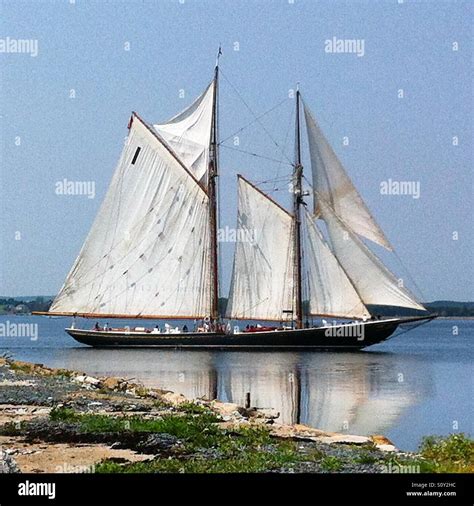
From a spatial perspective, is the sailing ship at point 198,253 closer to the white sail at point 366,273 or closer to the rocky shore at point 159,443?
the white sail at point 366,273

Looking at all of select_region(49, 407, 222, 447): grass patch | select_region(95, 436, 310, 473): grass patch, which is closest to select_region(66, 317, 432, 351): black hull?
select_region(49, 407, 222, 447): grass patch

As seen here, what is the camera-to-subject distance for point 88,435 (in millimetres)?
13000

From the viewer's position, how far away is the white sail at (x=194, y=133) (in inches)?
2271

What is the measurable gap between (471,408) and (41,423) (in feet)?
55.5

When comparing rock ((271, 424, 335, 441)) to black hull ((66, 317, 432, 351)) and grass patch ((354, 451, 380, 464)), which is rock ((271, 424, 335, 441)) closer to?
grass patch ((354, 451, 380, 464))

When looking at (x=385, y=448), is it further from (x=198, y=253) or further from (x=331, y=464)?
(x=198, y=253)

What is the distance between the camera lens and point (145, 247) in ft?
182

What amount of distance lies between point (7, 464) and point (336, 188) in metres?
44.4

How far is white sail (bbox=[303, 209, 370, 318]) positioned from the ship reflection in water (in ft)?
8.68

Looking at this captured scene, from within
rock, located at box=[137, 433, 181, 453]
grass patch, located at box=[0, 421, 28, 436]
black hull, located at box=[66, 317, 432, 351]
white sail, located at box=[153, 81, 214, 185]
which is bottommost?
black hull, located at box=[66, 317, 432, 351]

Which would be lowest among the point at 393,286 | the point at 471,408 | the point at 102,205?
the point at 471,408

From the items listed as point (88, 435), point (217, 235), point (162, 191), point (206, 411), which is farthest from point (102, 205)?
point (88, 435)

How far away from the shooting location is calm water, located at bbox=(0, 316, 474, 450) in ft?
80.9
